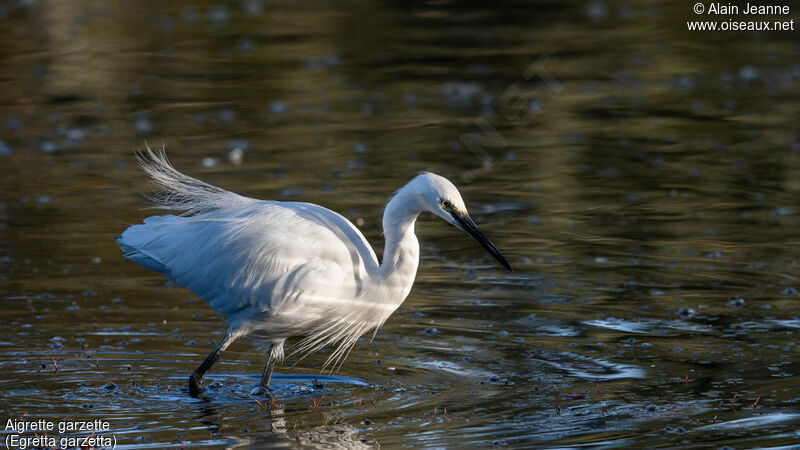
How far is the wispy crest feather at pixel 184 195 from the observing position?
7488 millimetres

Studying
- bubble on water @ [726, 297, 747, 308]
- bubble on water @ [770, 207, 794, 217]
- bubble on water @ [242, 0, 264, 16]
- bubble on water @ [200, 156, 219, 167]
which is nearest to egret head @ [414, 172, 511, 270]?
bubble on water @ [726, 297, 747, 308]

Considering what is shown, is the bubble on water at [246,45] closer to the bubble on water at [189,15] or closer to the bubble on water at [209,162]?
the bubble on water at [189,15]

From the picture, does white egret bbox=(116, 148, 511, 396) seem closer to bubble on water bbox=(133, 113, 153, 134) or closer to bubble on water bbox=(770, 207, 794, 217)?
bubble on water bbox=(770, 207, 794, 217)

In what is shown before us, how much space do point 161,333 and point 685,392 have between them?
11.7ft

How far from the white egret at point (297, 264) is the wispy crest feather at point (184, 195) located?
0.26m

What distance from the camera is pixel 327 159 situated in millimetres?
12422

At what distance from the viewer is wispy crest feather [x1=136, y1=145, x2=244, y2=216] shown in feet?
24.6

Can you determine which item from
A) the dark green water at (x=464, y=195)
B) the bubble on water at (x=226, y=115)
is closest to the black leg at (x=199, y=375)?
the dark green water at (x=464, y=195)

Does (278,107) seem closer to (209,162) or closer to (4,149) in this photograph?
(209,162)

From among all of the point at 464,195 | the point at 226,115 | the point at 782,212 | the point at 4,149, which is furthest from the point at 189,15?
the point at 782,212

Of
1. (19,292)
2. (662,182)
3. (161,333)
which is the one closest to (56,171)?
(19,292)

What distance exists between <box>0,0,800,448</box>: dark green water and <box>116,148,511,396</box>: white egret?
356 mm

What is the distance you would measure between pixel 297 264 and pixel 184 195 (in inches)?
54.7

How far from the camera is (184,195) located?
25.1 ft
